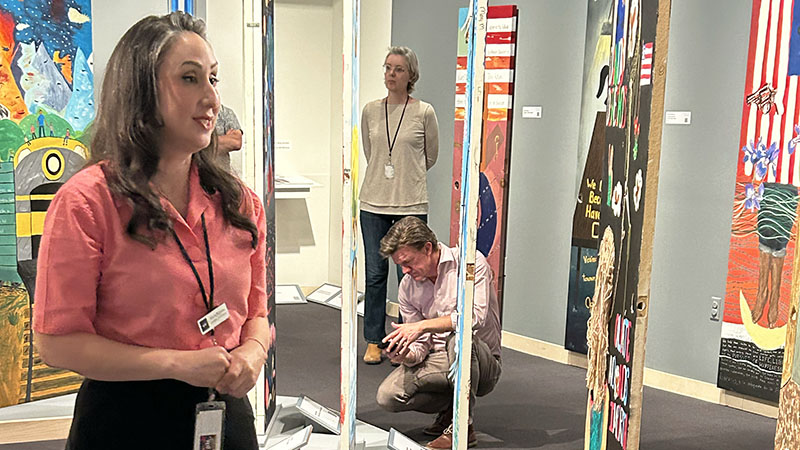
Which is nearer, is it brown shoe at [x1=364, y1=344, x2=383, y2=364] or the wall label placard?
brown shoe at [x1=364, y1=344, x2=383, y2=364]

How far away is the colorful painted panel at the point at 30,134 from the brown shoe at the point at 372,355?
1.50 meters

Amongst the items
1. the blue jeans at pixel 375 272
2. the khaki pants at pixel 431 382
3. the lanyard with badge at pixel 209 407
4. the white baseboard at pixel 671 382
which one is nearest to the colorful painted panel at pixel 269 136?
→ the blue jeans at pixel 375 272

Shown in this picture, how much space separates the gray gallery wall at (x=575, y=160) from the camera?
3863 millimetres

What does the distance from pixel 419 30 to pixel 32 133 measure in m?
1.83

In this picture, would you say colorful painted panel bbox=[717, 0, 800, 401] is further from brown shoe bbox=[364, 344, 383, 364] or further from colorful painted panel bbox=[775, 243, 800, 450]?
colorful painted panel bbox=[775, 243, 800, 450]

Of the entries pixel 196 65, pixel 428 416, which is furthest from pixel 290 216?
pixel 196 65

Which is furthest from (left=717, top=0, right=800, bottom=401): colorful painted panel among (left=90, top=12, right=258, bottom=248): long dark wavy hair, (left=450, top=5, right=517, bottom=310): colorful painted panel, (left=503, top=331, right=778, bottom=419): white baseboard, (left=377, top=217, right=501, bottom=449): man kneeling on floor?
(left=90, top=12, right=258, bottom=248): long dark wavy hair

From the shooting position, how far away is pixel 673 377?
4.65m

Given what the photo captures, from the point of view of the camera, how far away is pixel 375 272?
3807 mm

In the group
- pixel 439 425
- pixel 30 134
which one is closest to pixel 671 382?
pixel 439 425

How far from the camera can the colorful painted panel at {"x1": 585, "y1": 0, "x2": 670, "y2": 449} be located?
2.19 meters

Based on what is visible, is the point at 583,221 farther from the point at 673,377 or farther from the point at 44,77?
the point at 44,77

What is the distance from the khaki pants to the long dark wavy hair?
223cm

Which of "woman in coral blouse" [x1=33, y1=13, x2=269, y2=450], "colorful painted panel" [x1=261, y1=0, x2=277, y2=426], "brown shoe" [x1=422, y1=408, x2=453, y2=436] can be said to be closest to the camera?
"woman in coral blouse" [x1=33, y1=13, x2=269, y2=450]
